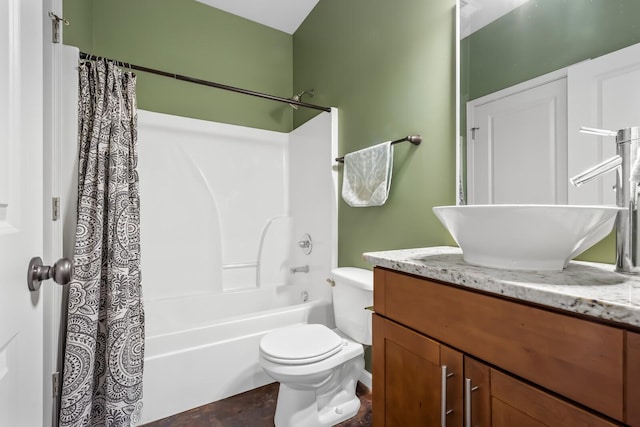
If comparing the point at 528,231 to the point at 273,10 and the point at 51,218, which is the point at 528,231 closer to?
the point at 51,218

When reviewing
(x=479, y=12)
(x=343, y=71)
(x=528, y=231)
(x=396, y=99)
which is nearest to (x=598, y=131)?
(x=528, y=231)

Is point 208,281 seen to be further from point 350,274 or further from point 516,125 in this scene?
point 516,125

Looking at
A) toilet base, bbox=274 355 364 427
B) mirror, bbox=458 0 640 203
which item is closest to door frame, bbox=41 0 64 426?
toilet base, bbox=274 355 364 427

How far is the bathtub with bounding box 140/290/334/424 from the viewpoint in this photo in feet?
4.84

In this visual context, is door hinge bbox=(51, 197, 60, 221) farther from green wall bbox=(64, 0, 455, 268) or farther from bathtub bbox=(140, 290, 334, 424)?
green wall bbox=(64, 0, 455, 268)

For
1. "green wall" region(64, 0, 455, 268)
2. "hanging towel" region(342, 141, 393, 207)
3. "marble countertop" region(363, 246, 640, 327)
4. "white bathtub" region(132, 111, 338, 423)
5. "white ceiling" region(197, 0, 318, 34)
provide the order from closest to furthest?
"marble countertop" region(363, 246, 640, 327) → "green wall" region(64, 0, 455, 268) → "hanging towel" region(342, 141, 393, 207) → "white bathtub" region(132, 111, 338, 423) → "white ceiling" region(197, 0, 318, 34)

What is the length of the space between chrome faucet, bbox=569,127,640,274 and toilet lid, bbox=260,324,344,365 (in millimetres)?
1102

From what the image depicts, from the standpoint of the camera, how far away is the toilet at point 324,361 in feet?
4.28

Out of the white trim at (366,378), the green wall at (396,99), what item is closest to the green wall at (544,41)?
the green wall at (396,99)

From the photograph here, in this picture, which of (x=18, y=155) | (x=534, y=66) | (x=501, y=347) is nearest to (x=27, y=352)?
(x=18, y=155)

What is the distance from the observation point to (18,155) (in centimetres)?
57

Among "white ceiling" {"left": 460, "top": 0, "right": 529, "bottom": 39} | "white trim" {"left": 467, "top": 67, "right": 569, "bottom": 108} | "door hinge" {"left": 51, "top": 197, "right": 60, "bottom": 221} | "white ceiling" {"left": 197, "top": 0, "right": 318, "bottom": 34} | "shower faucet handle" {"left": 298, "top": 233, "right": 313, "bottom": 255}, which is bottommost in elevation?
"shower faucet handle" {"left": 298, "top": 233, "right": 313, "bottom": 255}

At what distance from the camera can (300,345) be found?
55.6 inches

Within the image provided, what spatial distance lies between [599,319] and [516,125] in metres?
0.79
